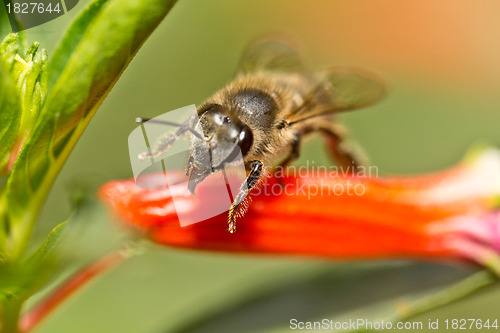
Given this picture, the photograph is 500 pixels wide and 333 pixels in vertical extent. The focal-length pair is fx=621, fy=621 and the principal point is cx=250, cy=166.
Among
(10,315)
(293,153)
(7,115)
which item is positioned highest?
(293,153)

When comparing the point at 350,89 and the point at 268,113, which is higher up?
the point at 350,89

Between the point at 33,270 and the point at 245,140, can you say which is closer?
the point at 33,270

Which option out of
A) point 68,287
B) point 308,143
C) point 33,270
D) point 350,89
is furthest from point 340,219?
point 308,143

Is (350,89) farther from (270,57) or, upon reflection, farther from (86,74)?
(86,74)

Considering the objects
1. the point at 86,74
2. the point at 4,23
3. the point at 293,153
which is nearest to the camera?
the point at 86,74

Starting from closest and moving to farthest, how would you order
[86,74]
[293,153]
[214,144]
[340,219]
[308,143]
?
[86,74]
[214,144]
[340,219]
[293,153]
[308,143]

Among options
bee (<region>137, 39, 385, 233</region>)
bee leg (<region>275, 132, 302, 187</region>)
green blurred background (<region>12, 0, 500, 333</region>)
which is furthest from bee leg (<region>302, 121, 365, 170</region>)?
green blurred background (<region>12, 0, 500, 333</region>)
